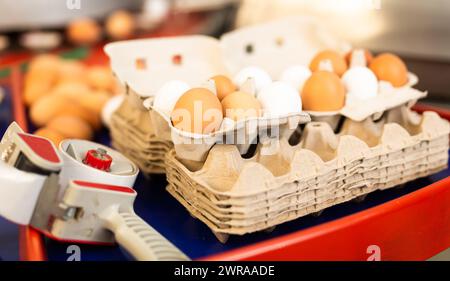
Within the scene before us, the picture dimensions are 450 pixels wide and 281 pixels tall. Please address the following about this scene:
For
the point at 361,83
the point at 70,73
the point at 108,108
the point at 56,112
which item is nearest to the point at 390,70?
the point at 361,83

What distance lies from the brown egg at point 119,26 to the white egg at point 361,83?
1.33 m

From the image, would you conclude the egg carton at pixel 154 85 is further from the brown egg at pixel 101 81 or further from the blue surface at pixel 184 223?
the brown egg at pixel 101 81

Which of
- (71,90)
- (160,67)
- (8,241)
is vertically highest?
(160,67)

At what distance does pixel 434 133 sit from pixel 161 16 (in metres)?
1.60

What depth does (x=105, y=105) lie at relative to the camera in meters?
1.17

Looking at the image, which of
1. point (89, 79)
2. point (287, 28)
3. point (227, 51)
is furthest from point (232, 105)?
point (89, 79)

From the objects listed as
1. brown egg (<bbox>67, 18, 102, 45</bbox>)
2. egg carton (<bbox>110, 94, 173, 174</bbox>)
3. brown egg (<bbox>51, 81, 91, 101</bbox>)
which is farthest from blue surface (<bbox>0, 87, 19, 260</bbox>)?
brown egg (<bbox>67, 18, 102, 45</bbox>)

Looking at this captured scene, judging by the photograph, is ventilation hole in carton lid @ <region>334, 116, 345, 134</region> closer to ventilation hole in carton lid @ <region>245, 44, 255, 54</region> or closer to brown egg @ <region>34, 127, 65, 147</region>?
ventilation hole in carton lid @ <region>245, 44, 255, 54</region>

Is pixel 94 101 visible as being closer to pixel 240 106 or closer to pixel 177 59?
pixel 177 59

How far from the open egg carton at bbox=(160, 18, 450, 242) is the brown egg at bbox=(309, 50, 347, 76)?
7 cm

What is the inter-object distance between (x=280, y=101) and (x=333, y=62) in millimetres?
230

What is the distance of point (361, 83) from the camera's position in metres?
0.87

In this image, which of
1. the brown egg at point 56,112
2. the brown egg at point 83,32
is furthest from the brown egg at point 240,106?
the brown egg at point 83,32

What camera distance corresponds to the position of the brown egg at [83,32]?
197cm
